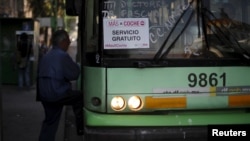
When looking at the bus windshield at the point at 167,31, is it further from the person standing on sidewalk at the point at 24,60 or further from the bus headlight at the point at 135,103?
the person standing on sidewalk at the point at 24,60

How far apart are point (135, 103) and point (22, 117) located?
574 centimetres

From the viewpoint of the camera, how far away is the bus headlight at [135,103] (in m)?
5.19

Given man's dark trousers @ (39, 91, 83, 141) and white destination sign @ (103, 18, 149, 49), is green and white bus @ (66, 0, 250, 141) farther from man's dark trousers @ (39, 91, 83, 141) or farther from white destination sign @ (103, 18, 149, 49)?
man's dark trousers @ (39, 91, 83, 141)

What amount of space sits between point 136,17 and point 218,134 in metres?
1.47

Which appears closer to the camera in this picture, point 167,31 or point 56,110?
point 167,31

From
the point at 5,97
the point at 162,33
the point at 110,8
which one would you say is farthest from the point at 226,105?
the point at 5,97

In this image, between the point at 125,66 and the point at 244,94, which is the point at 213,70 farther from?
the point at 125,66

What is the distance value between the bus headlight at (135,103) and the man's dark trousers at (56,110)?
1.35 m

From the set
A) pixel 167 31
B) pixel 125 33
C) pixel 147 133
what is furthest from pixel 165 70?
pixel 147 133

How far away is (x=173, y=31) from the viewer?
5.27 meters

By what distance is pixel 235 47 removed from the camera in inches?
209

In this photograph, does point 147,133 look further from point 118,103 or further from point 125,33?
point 125,33

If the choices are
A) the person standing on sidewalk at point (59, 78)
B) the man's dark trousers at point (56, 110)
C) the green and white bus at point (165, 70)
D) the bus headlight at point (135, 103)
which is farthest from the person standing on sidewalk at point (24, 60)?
the bus headlight at point (135, 103)

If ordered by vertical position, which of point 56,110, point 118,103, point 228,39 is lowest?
point 56,110
